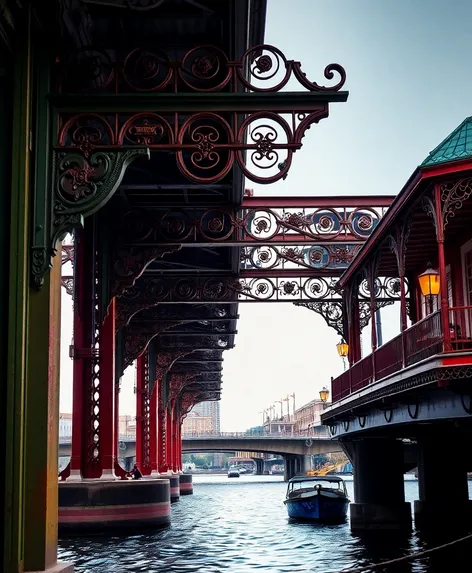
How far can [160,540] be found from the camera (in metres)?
26.8

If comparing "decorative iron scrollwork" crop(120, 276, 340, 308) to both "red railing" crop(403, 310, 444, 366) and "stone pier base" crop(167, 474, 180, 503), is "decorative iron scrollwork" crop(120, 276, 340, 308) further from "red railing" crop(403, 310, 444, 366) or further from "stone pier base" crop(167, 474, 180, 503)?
"stone pier base" crop(167, 474, 180, 503)

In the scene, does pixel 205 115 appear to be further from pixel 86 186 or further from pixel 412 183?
pixel 412 183

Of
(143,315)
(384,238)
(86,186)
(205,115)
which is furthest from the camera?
(143,315)

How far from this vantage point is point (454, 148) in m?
16.7

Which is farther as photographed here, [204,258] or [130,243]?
[204,258]

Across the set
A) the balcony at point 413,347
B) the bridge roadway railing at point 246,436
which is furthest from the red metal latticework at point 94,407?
the bridge roadway railing at point 246,436

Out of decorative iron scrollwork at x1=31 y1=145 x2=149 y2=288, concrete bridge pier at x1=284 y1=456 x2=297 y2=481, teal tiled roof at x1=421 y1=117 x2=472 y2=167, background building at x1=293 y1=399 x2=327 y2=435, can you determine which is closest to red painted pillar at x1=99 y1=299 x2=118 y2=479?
teal tiled roof at x1=421 y1=117 x2=472 y2=167

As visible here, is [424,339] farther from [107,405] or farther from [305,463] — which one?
[305,463]

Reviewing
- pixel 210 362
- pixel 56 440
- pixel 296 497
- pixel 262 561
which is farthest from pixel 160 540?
pixel 210 362

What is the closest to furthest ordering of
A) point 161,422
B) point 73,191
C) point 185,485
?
point 73,191 < point 161,422 < point 185,485

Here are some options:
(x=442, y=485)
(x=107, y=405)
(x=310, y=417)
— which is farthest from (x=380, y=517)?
(x=310, y=417)

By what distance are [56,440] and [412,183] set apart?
929cm

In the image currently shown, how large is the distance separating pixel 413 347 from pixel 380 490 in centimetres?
1387

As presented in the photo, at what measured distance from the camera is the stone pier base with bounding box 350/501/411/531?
98.1ft
